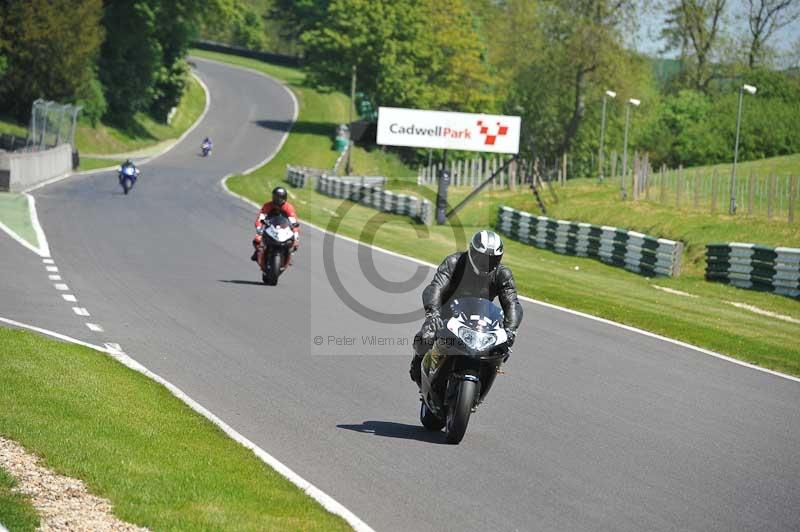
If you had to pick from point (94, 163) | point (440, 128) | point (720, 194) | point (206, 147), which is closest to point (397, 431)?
point (720, 194)

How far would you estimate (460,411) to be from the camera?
31.5 ft

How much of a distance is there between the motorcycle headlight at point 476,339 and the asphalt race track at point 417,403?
0.87 m

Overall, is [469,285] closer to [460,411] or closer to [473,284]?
[473,284]

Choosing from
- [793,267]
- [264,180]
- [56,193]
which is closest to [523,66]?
[264,180]

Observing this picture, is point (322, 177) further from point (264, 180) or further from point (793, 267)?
point (793, 267)

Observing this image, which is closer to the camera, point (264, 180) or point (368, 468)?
point (368, 468)

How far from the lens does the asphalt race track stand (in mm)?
8258

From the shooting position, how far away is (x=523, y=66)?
267 ft

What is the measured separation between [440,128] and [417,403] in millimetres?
35809

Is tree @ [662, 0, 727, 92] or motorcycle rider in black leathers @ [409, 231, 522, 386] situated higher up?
tree @ [662, 0, 727, 92]

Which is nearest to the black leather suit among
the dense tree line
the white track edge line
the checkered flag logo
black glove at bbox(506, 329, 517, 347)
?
black glove at bbox(506, 329, 517, 347)

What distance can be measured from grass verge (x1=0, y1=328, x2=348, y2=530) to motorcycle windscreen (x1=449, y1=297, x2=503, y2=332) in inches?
78.2

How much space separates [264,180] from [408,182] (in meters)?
11.0

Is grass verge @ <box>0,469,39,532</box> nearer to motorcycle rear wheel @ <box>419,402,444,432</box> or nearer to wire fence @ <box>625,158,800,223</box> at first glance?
motorcycle rear wheel @ <box>419,402,444,432</box>
